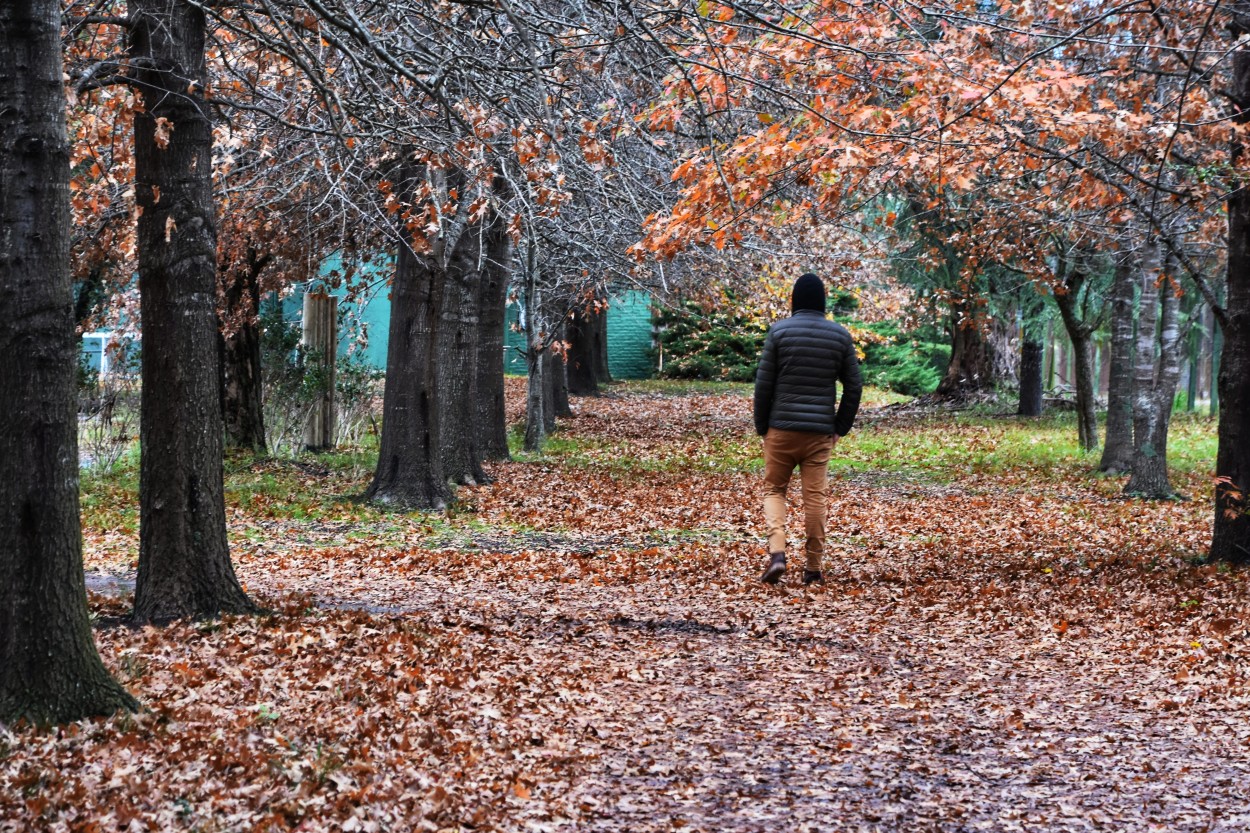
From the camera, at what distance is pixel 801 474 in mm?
9523

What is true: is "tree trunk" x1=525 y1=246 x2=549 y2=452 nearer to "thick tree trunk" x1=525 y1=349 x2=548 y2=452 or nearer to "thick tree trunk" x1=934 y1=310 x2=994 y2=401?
"thick tree trunk" x1=525 y1=349 x2=548 y2=452

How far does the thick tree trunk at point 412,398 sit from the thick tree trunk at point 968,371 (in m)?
21.0

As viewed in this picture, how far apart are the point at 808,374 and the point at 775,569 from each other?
1.50 m

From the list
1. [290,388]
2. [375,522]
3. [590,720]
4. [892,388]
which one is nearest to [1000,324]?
[892,388]

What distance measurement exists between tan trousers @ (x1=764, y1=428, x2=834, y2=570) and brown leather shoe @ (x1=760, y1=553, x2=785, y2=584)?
0.05 metres

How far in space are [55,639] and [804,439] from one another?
18.7 ft

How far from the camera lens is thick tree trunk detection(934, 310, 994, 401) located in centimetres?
3186

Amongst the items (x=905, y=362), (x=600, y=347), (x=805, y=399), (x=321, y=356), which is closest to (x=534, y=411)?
(x=321, y=356)

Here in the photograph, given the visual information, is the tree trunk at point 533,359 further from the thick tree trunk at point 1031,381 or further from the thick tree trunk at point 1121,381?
the thick tree trunk at point 1031,381

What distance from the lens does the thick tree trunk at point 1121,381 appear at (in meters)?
16.8

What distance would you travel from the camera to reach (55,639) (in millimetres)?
5047

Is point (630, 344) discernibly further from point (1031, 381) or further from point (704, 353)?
point (1031, 381)

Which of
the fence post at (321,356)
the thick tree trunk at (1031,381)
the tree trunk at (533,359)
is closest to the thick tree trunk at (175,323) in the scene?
the tree trunk at (533,359)

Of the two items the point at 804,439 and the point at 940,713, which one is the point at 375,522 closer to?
the point at 804,439
